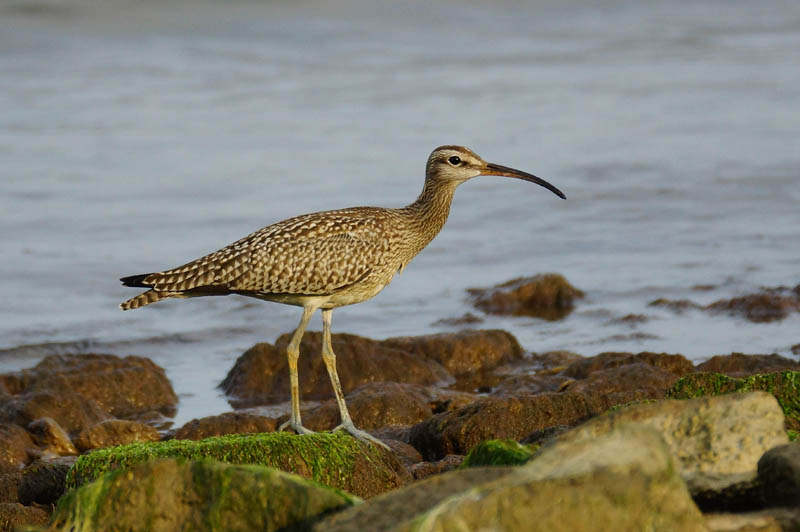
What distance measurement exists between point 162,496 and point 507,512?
62.6 inches

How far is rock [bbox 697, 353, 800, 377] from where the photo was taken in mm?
9602

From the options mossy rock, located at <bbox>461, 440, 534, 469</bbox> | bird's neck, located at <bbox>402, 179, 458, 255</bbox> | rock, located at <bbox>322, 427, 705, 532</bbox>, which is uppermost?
bird's neck, located at <bbox>402, 179, 458, 255</bbox>

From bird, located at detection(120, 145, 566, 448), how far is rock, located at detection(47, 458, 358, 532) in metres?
3.52

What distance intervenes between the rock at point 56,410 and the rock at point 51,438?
313mm

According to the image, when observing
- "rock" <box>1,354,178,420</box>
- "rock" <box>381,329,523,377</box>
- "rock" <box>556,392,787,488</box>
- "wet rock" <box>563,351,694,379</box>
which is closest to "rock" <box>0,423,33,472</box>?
"rock" <box>1,354,178,420</box>

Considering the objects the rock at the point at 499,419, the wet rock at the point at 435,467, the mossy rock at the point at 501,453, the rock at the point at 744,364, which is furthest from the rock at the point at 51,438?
the rock at the point at 744,364

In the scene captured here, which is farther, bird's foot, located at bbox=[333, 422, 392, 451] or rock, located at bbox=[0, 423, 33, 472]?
rock, located at bbox=[0, 423, 33, 472]

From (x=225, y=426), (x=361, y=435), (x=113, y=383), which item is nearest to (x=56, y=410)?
(x=113, y=383)

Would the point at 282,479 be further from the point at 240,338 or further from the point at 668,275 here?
the point at 668,275

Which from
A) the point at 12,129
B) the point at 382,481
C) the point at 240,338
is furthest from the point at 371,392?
the point at 12,129

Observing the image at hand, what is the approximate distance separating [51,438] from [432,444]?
277 centimetres

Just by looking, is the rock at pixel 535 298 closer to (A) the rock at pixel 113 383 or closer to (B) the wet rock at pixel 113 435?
(A) the rock at pixel 113 383

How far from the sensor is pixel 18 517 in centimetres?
645

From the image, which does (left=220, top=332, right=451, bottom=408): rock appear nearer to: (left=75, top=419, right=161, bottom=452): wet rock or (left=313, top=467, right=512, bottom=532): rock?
(left=75, top=419, right=161, bottom=452): wet rock
